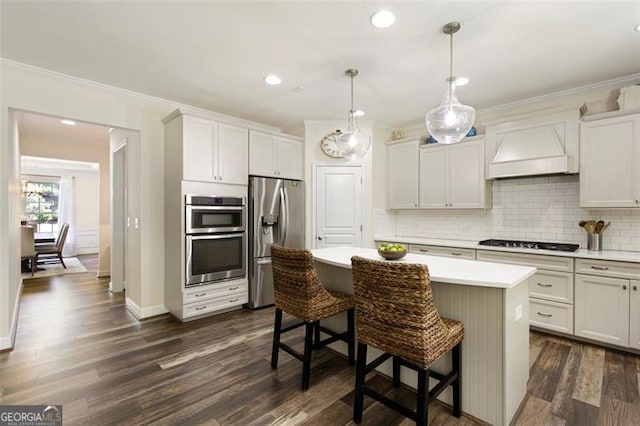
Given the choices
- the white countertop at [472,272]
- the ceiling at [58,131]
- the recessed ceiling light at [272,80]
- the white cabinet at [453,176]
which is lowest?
the white countertop at [472,272]

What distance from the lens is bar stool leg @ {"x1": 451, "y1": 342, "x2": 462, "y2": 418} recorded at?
1.90 m

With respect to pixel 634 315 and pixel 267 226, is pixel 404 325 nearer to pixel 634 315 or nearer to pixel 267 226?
pixel 634 315

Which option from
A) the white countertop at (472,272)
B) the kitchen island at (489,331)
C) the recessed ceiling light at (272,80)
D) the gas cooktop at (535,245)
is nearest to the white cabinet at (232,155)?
the recessed ceiling light at (272,80)

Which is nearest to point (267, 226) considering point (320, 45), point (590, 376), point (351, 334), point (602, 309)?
point (351, 334)

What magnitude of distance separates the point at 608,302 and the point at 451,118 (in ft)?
7.85

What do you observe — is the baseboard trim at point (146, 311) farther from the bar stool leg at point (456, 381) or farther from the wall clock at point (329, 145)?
the bar stool leg at point (456, 381)

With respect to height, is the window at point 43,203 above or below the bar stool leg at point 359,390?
above

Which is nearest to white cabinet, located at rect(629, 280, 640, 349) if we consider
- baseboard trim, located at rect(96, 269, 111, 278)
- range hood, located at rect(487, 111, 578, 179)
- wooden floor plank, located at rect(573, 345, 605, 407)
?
wooden floor plank, located at rect(573, 345, 605, 407)

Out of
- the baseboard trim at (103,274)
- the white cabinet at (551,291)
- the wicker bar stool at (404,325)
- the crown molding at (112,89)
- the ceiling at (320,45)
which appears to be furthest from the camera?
the baseboard trim at (103,274)

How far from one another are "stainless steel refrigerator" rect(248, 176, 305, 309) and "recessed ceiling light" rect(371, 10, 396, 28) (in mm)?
2391

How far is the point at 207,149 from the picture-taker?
3.60m

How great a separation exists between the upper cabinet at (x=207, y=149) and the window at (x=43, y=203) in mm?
8024

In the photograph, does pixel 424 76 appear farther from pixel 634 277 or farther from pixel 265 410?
pixel 265 410

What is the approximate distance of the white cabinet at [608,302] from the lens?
269cm
